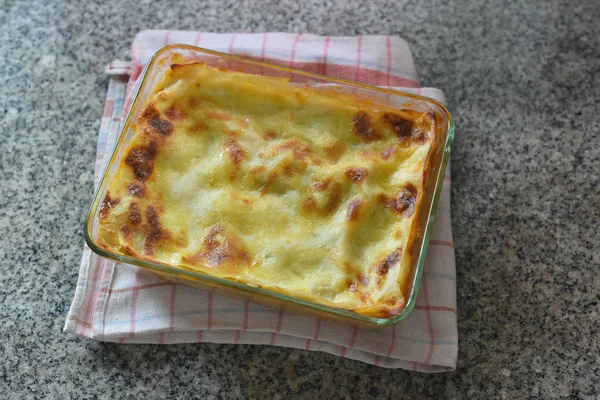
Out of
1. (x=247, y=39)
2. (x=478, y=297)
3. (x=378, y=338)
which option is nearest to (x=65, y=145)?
(x=247, y=39)

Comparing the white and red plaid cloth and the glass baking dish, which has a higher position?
the glass baking dish

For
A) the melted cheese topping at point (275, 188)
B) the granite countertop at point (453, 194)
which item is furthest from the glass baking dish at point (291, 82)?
the granite countertop at point (453, 194)

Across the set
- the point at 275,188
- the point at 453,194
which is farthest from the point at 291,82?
the point at 453,194

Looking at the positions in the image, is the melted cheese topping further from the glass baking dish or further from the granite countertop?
the granite countertop

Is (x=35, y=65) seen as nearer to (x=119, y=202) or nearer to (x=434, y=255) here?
(x=119, y=202)

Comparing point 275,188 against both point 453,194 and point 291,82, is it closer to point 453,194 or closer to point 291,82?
point 291,82

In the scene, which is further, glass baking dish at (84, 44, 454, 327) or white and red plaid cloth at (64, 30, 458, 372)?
white and red plaid cloth at (64, 30, 458, 372)

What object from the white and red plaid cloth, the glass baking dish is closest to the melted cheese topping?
the glass baking dish
